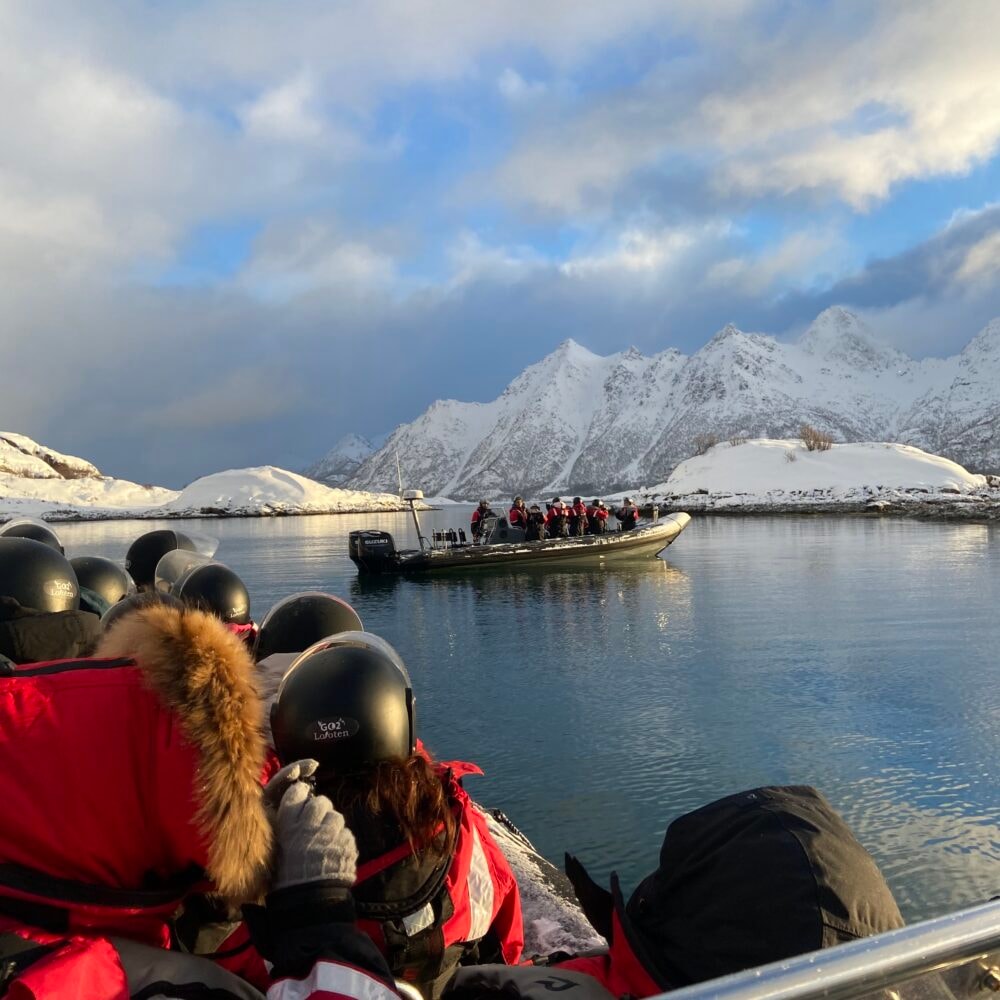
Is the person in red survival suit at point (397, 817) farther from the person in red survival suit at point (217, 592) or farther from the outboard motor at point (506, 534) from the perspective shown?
the outboard motor at point (506, 534)

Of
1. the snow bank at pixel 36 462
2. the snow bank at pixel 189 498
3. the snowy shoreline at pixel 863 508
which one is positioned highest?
the snow bank at pixel 36 462

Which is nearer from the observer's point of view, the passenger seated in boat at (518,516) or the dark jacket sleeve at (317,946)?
the dark jacket sleeve at (317,946)

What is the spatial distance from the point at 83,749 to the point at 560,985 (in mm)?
1361

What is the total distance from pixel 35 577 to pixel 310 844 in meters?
3.93

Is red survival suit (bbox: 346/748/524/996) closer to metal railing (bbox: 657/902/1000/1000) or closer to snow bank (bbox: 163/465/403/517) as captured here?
metal railing (bbox: 657/902/1000/1000)

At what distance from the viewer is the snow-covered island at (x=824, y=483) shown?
5369cm

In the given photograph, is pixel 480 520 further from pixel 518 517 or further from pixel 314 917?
pixel 314 917

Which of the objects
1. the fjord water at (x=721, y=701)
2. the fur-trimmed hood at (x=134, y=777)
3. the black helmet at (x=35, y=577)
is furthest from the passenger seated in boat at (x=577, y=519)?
the fur-trimmed hood at (x=134, y=777)

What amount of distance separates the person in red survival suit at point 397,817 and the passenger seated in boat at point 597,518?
24390 mm

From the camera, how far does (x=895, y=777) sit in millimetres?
7312

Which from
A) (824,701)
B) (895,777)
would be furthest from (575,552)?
(895,777)

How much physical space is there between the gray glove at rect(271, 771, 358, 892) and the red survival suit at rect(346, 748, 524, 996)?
0.99 feet

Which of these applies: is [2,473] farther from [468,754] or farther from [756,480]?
[468,754]

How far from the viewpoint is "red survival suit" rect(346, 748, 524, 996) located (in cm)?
246
